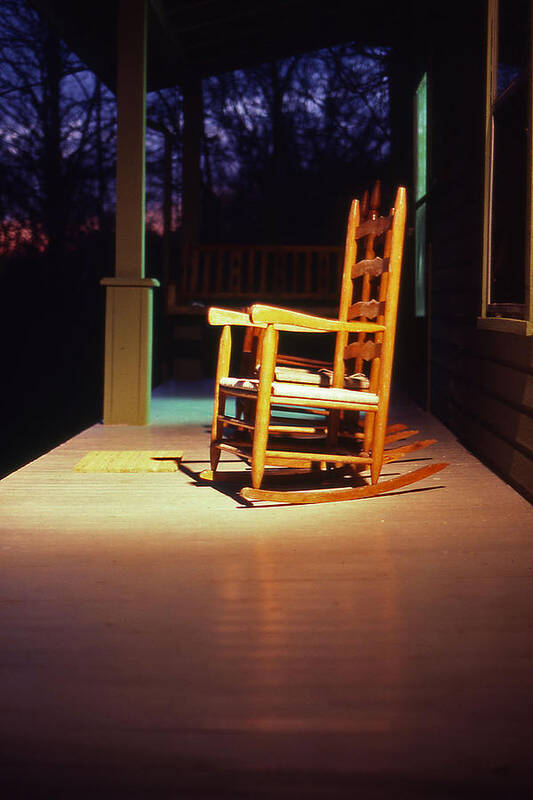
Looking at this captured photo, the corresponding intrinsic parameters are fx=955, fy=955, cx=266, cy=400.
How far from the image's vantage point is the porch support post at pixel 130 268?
235 inches

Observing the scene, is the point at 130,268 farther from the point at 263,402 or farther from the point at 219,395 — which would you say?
the point at 263,402

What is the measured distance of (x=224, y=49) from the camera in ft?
28.1

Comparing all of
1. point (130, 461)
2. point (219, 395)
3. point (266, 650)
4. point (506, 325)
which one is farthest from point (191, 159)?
point (266, 650)

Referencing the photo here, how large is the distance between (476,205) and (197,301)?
5.45 metres

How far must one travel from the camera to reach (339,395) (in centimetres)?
362

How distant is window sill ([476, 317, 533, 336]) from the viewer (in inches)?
141

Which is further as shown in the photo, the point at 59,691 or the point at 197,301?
the point at 197,301

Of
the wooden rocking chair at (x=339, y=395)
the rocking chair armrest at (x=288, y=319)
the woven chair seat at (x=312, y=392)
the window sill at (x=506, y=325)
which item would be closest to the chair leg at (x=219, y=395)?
the wooden rocking chair at (x=339, y=395)

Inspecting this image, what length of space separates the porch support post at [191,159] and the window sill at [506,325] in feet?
16.9

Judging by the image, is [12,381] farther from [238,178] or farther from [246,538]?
[246,538]

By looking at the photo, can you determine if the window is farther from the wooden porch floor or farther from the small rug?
the small rug

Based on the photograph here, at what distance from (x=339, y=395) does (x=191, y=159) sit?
6389 millimetres

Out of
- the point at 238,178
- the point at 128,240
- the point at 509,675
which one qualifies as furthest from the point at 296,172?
the point at 509,675

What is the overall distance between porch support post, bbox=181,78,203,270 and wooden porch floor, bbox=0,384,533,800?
6.52 metres
